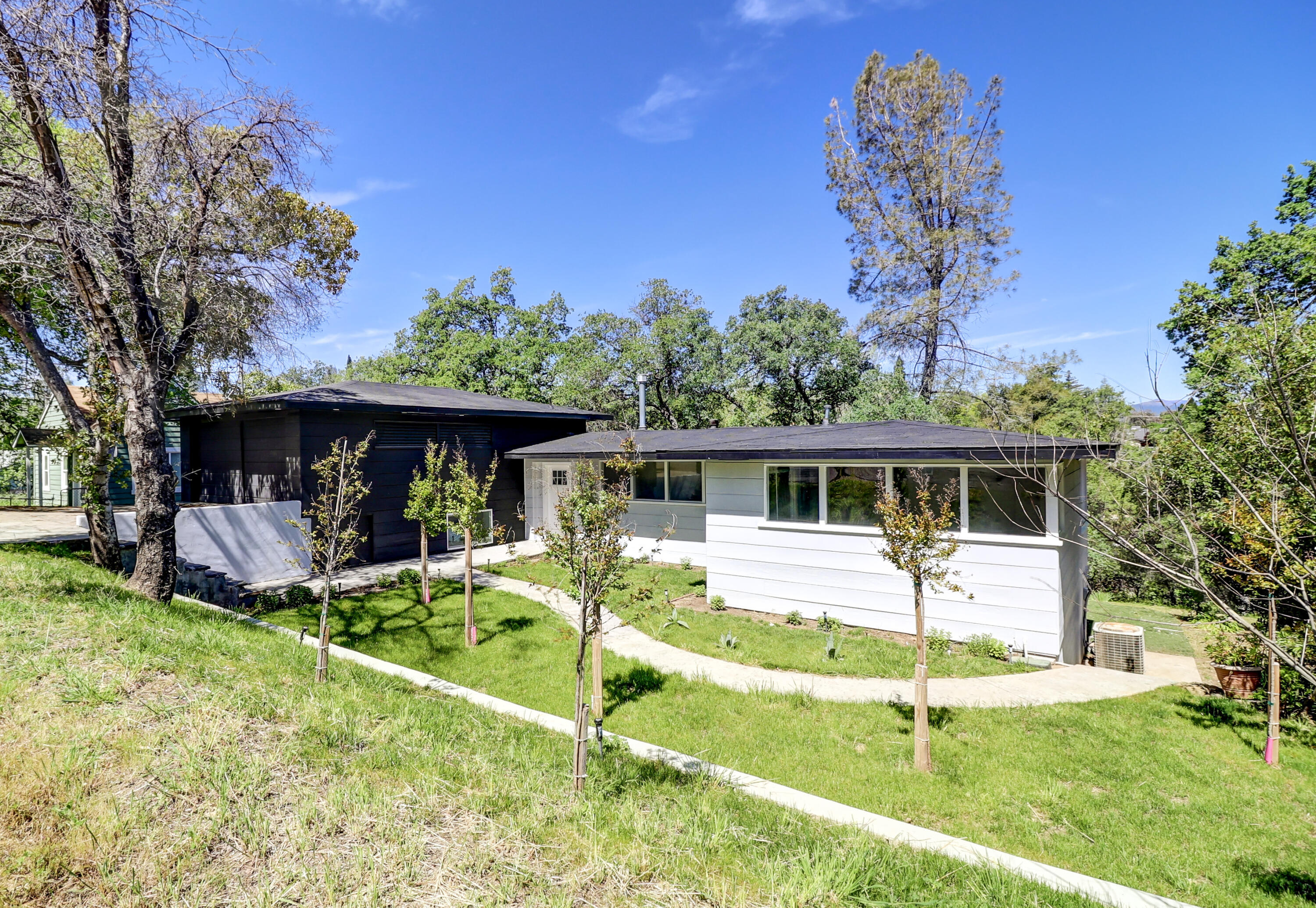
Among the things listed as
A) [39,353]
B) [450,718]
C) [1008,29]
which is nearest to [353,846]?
[450,718]

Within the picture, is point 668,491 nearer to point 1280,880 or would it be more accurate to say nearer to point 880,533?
point 880,533

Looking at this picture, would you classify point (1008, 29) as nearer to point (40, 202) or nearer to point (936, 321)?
point (936, 321)

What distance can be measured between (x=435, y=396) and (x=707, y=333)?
13.6 meters

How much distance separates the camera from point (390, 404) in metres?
12.8

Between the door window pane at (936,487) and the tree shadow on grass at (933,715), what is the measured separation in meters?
2.90

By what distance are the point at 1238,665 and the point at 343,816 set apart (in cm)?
998

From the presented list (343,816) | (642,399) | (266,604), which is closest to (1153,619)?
(642,399)

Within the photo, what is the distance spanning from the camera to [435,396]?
631 inches

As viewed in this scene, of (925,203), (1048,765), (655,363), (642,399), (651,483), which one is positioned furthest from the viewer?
(655,363)

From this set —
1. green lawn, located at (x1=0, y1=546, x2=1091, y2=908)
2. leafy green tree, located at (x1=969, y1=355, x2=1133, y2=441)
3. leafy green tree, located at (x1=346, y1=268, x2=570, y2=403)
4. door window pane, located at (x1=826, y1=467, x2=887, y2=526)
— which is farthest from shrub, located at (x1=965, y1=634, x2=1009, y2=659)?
leafy green tree, located at (x1=346, y1=268, x2=570, y2=403)

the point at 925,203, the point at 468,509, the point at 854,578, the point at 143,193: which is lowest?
the point at 854,578

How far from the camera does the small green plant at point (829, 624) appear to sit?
27.9 ft

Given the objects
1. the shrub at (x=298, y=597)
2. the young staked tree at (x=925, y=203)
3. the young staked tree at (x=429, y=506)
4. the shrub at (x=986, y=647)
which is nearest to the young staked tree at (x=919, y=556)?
the shrub at (x=986, y=647)

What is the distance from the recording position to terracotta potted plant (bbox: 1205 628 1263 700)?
6.83 metres
